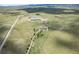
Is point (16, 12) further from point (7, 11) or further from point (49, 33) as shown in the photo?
point (49, 33)

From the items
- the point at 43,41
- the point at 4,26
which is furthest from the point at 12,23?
the point at 43,41

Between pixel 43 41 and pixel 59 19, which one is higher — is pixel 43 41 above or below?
below

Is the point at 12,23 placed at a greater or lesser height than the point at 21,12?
lesser
